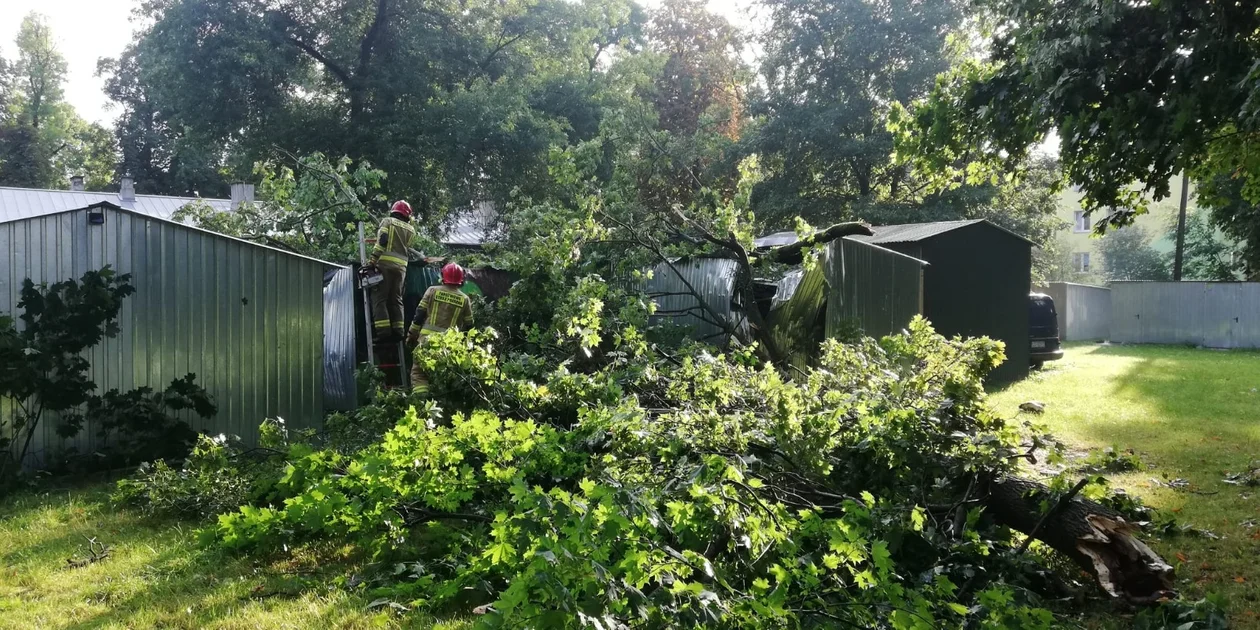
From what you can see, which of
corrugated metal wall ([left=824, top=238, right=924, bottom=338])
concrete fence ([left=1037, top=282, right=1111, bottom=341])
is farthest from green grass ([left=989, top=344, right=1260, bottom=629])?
concrete fence ([left=1037, top=282, right=1111, bottom=341])

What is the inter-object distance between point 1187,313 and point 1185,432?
1696 centimetres

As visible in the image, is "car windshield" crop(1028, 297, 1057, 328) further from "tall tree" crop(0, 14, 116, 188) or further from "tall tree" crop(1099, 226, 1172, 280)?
"tall tree" crop(0, 14, 116, 188)

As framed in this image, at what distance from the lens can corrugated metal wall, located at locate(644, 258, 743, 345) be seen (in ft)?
35.6

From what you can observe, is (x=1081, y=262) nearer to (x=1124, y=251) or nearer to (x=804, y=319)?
(x=1124, y=251)

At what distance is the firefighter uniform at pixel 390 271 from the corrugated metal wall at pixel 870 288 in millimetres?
4702

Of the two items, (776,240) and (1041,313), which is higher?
(776,240)

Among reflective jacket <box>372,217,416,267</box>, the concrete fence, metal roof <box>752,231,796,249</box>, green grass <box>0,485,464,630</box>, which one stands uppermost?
metal roof <box>752,231,796,249</box>

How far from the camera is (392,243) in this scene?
31.3 feet

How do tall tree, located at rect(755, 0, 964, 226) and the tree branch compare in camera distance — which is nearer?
the tree branch

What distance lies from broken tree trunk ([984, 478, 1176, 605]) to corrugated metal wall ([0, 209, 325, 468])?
21.4ft

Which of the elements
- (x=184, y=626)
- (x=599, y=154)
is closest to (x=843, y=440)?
(x=184, y=626)

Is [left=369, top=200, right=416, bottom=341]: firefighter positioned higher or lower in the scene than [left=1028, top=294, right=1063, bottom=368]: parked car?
higher

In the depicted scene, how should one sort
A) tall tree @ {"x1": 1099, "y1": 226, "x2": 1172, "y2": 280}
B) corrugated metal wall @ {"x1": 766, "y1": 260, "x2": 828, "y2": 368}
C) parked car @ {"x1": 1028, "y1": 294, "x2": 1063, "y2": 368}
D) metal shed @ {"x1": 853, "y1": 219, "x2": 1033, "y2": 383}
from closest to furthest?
corrugated metal wall @ {"x1": 766, "y1": 260, "x2": 828, "y2": 368}
metal shed @ {"x1": 853, "y1": 219, "x2": 1033, "y2": 383}
parked car @ {"x1": 1028, "y1": 294, "x2": 1063, "y2": 368}
tall tree @ {"x1": 1099, "y1": 226, "x2": 1172, "y2": 280}

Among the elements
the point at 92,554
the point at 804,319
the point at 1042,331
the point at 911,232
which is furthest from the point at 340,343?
the point at 1042,331
